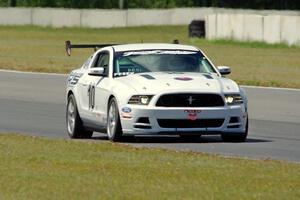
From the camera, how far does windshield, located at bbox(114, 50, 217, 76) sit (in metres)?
18.6

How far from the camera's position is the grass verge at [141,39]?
36.6 meters

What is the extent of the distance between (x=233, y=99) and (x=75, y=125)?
2.80m

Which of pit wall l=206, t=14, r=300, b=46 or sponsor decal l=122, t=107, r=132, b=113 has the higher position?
sponsor decal l=122, t=107, r=132, b=113

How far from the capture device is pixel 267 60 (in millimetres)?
44844

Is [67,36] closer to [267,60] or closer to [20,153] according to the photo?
[267,60]

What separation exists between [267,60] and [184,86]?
27496 millimetres

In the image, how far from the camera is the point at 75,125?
63.4 ft

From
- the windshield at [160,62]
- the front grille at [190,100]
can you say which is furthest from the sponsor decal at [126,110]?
the windshield at [160,62]

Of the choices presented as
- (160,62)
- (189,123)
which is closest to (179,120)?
(189,123)

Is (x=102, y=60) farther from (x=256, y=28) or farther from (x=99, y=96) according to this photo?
(x=256, y=28)

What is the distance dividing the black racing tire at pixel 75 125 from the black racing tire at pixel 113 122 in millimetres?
1211

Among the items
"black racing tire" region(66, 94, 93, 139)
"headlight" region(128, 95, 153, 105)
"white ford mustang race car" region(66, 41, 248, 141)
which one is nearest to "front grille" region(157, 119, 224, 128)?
"white ford mustang race car" region(66, 41, 248, 141)

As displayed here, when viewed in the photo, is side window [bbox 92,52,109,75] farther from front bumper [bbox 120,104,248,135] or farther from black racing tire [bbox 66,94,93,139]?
front bumper [bbox 120,104,248,135]

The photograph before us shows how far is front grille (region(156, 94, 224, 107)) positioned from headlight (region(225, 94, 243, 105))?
4.1 inches
